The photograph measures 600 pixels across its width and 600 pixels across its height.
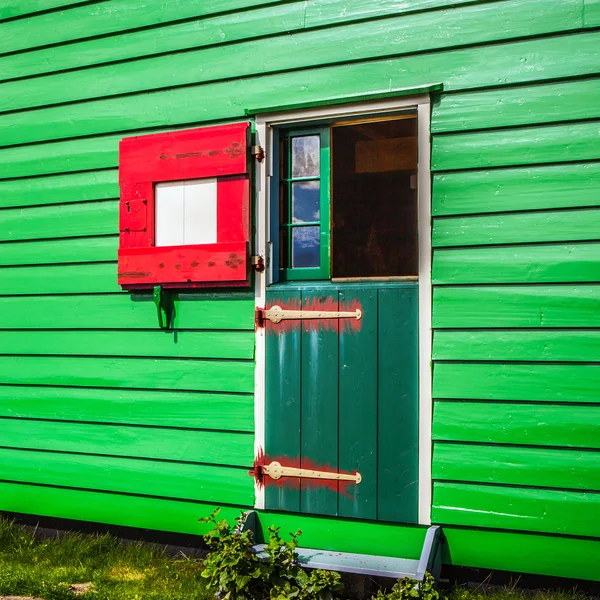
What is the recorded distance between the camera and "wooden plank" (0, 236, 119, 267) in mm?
4617

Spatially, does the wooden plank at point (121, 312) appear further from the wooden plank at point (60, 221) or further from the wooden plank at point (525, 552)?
the wooden plank at point (525, 552)

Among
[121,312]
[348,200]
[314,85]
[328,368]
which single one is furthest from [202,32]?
[328,368]

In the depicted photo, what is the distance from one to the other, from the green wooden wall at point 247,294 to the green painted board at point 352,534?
20cm

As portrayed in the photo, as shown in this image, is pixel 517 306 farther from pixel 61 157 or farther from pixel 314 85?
pixel 61 157

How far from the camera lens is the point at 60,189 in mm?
4770

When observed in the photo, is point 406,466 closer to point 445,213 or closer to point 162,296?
point 445,213

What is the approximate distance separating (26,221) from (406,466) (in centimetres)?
300

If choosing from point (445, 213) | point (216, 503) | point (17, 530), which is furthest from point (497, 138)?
point (17, 530)

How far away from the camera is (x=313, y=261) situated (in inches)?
163

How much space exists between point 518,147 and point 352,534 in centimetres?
218

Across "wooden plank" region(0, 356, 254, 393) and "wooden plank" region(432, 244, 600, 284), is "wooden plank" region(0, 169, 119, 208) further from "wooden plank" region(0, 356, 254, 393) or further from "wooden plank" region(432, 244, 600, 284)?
"wooden plank" region(432, 244, 600, 284)

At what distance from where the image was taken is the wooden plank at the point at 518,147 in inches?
136

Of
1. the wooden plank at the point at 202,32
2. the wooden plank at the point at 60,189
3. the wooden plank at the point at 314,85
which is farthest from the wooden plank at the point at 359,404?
the wooden plank at the point at 60,189

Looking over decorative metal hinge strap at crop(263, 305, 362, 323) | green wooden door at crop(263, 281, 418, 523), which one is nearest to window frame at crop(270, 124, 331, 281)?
green wooden door at crop(263, 281, 418, 523)
